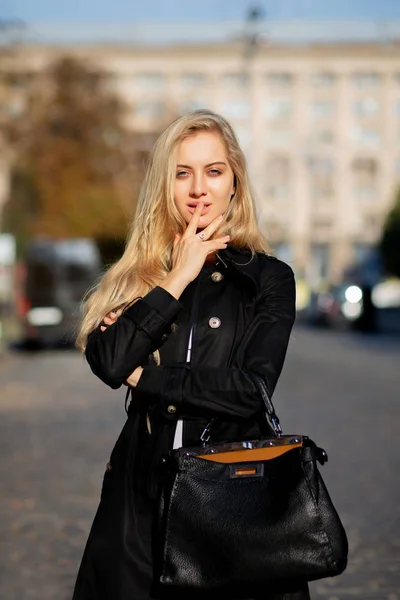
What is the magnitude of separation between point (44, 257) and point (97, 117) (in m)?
19.8

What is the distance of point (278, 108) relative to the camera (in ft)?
330

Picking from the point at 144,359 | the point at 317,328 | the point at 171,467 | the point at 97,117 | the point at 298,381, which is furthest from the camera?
the point at 97,117

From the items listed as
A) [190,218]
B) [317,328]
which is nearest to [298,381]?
[190,218]

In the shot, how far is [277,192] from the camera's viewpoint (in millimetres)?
100250

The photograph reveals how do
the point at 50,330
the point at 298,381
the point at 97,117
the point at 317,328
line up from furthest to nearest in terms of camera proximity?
the point at 97,117
the point at 317,328
the point at 50,330
the point at 298,381

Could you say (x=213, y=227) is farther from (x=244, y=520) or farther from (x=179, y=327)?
(x=244, y=520)

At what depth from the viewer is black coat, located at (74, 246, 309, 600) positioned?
112 inches

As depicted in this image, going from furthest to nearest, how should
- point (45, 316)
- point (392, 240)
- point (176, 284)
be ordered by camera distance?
point (392, 240) < point (45, 316) < point (176, 284)

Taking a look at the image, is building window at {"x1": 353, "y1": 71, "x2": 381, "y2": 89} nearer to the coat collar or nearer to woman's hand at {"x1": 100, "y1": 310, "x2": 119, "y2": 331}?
the coat collar

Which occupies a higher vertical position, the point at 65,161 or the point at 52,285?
the point at 65,161

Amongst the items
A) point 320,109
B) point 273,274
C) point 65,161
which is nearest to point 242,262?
point 273,274

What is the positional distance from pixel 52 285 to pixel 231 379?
2814 centimetres

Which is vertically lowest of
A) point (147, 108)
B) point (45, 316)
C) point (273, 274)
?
point (45, 316)

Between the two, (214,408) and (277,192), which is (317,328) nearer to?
(214,408)
